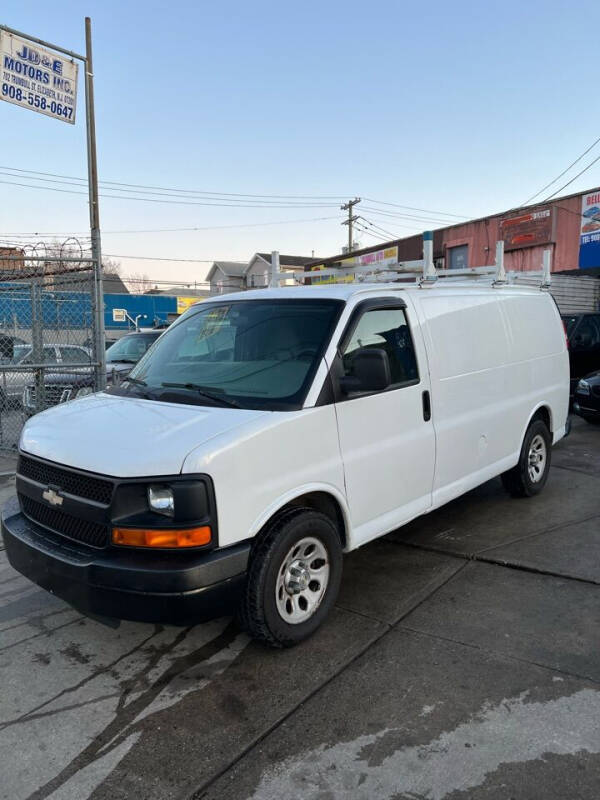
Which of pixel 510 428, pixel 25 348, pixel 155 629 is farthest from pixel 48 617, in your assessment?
pixel 25 348

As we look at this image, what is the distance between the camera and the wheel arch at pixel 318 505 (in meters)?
3.13

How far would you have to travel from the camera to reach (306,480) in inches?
131

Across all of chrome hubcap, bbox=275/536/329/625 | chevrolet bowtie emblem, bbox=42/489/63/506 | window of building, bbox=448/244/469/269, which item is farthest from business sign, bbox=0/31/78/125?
window of building, bbox=448/244/469/269

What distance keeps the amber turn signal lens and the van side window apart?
148 centimetres

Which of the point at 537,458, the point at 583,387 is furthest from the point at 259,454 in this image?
the point at 583,387

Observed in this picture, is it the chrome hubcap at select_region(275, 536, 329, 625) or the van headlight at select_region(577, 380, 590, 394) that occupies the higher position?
the van headlight at select_region(577, 380, 590, 394)

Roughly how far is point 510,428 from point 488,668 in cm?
267

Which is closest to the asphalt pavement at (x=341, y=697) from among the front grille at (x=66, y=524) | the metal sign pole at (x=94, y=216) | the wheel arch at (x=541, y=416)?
the front grille at (x=66, y=524)

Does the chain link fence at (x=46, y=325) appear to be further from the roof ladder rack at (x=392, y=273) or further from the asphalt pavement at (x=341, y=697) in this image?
the asphalt pavement at (x=341, y=697)

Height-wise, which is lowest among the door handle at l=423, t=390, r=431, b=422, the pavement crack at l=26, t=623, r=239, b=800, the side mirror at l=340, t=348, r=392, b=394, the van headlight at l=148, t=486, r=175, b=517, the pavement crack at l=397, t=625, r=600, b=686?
the pavement crack at l=26, t=623, r=239, b=800

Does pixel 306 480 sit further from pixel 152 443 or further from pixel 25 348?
pixel 25 348

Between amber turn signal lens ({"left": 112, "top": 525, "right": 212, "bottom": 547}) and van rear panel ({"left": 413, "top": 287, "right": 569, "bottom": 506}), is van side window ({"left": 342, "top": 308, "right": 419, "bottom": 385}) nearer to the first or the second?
van rear panel ({"left": 413, "top": 287, "right": 569, "bottom": 506})

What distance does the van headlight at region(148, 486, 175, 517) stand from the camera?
2.86 meters

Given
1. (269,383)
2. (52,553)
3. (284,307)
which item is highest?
(284,307)
